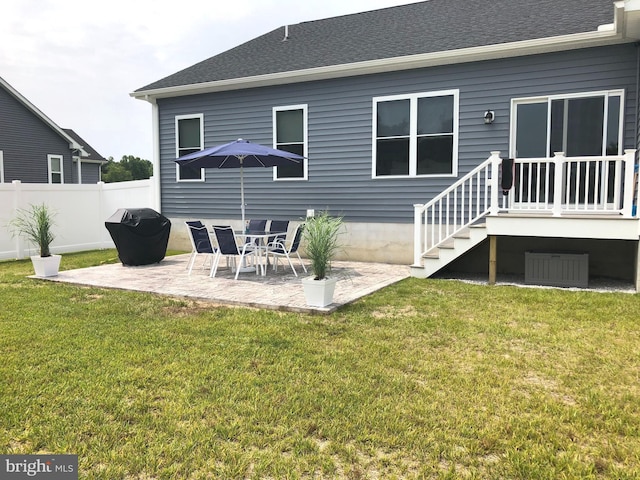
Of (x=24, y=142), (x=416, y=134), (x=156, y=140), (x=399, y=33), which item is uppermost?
(x=399, y=33)

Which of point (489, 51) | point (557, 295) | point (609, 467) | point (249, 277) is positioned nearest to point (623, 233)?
point (557, 295)

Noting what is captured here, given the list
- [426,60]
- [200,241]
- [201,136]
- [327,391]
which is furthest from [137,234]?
[327,391]

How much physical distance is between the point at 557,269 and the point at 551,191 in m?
1.54

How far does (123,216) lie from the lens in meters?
8.73

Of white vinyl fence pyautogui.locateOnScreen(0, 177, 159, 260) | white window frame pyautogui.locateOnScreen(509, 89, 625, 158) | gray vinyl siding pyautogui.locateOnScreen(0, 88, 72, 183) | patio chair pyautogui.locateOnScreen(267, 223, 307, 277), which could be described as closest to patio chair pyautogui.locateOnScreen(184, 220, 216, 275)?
patio chair pyautogui.locateOnScreen(267, 223, 307, 277)

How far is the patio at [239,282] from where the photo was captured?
5.89 metres

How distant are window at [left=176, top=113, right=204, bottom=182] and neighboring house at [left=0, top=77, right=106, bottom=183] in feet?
32.6

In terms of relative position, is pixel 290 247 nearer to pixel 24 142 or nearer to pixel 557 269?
pixel 557 269

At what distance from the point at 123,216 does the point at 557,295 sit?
7350 mm

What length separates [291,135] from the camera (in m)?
10.0

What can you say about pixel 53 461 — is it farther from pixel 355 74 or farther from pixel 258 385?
pixel 355 74

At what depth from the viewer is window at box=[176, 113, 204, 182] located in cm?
1108

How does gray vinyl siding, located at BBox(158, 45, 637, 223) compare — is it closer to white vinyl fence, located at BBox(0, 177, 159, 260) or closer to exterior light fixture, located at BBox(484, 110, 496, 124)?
exterior light fixture, located at BBox(484, 110, 496, 124)

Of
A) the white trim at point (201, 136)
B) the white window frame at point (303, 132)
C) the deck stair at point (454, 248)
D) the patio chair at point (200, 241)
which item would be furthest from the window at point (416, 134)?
the white trim at point (201, 136)
